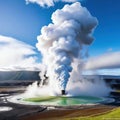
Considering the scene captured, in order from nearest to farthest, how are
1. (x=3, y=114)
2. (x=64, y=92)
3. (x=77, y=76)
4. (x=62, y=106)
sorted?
(x=3, y=114)
(x=62, y=106)
(x=64, y=92)
(x=77, y=76)

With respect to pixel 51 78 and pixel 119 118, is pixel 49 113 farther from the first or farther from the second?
pixel 51 78

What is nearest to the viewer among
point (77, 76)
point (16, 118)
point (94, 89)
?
point (16, 118)

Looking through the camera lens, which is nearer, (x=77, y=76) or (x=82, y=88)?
(x=82, y=88)

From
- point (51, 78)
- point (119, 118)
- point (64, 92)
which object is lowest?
point (119, 118)

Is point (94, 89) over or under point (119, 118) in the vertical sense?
over

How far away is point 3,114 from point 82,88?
7412 cm

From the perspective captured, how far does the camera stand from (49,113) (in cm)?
7219

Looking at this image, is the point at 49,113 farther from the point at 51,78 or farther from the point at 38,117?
the point at 51,78

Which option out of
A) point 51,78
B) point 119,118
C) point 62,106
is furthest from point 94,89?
point 119,118

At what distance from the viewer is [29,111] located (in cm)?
7575

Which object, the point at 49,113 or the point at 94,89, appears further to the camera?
the point at 94,89

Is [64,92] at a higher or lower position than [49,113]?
higher

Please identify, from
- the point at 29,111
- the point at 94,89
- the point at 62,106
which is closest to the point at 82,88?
the point at 94,89

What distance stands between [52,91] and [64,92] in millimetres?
7389
